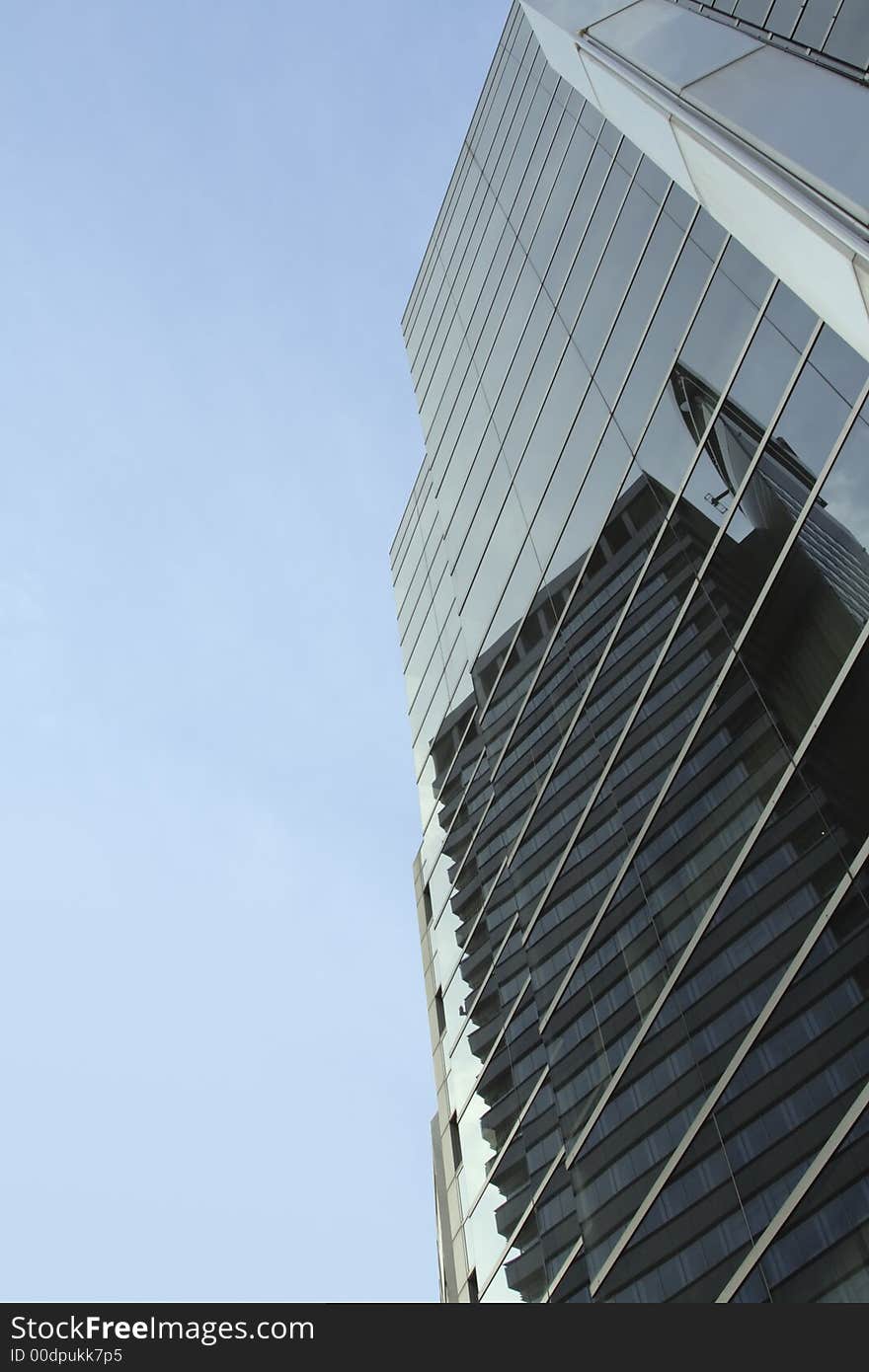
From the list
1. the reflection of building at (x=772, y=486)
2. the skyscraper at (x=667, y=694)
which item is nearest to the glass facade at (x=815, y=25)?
the skyscraper at (x=667, y=694)

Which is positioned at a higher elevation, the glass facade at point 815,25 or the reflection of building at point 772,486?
the glass facade at point 815,25

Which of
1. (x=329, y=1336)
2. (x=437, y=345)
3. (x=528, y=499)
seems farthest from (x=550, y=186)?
(x=329, y=1336)

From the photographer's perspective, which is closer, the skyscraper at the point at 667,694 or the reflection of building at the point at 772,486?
the skyscraper at the point at 667,694

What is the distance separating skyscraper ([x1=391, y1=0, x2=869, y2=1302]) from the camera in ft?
35.0

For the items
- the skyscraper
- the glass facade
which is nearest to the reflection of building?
the skyscraper

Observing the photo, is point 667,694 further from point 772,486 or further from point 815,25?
point 815,25

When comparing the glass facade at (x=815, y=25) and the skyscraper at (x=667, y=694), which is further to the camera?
the glass facade at (x=815, y=25)

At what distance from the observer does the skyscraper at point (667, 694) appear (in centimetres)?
1066

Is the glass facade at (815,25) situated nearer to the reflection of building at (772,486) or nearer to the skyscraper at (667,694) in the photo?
the skyscraper at (667,694)

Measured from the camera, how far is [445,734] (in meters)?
29.5

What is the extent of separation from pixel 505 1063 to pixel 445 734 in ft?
31.8

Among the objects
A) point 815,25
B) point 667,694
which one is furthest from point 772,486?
point 815,25

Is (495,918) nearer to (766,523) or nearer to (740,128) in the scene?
(766,523)

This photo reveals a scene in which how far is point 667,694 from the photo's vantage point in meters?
17.9
